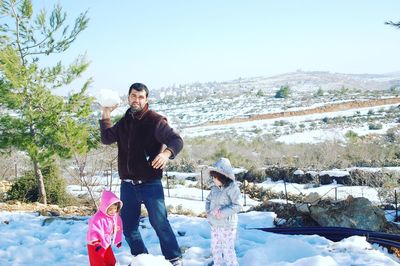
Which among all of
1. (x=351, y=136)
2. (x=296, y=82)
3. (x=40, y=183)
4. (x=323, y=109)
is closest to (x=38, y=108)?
(x=40, y=183)

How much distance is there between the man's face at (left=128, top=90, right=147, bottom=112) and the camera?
4.40m

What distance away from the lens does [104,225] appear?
167 inches

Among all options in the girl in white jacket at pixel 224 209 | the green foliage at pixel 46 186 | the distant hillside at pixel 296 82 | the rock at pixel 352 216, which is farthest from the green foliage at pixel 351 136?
the distant hillside at pixel 296 82

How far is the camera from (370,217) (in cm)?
701

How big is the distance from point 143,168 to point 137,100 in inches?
27.4

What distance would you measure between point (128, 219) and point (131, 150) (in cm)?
73

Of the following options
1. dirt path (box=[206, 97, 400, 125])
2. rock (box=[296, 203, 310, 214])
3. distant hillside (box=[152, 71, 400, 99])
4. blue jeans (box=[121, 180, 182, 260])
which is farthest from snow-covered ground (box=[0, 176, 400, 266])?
distant hillside (box=[152, 71, 400, 99])

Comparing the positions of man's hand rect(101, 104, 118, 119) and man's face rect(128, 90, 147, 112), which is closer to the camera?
man's face rect(128, 90, 147, 112)

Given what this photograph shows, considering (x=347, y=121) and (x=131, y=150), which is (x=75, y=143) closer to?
(x=131, y=150)

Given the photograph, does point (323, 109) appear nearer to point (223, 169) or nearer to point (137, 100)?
point (223, 169)

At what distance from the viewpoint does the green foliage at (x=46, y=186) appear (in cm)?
1193

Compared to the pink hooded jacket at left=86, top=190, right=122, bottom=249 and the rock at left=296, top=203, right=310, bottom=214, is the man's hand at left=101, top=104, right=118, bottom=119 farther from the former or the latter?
the rock at left=296, top=203, right=310, bottom=214

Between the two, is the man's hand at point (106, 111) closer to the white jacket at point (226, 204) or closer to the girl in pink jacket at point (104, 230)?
the girl in pink jacket at point (104, 230)

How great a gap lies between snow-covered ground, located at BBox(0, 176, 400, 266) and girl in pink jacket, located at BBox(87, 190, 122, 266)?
910 mm
